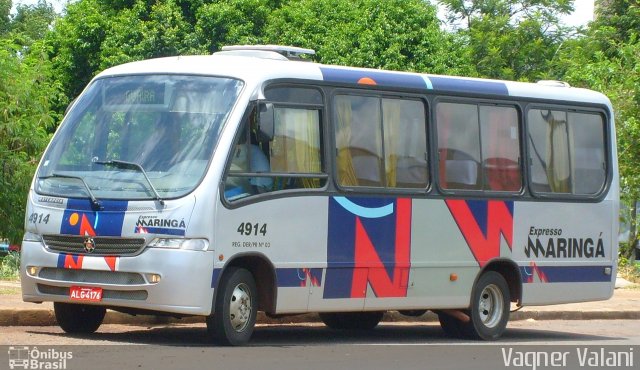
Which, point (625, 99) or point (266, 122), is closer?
point (266, 122)

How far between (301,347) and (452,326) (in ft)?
11.1

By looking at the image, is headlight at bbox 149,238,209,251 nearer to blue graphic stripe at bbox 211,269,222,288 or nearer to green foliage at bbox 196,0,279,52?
blue graphic stripe at bbox 211,269,222,288

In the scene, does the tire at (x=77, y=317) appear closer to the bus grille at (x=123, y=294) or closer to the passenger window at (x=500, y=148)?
the bus grille at (x=123, y=294)

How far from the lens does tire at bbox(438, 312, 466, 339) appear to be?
15227 mm

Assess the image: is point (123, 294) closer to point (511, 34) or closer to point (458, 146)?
point (458, 146)

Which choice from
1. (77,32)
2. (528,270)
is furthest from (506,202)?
(77,32)

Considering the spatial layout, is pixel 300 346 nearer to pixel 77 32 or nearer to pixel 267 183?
pixel 267 183

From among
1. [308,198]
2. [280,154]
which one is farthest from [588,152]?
[280,154]

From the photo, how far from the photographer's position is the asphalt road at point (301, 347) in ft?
34.7

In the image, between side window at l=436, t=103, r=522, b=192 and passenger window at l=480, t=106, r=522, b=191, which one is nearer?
side window at l=436, t=103, r=522, b=192

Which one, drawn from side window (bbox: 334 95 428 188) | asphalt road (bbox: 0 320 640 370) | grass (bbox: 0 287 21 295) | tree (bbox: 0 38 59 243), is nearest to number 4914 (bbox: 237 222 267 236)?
asphalt road (bbox: 0 320 640 370)

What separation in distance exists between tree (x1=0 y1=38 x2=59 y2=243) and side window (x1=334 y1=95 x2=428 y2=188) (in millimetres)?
12032

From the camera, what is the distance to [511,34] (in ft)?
153

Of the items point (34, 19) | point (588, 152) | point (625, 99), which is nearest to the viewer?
point (588, 152)
